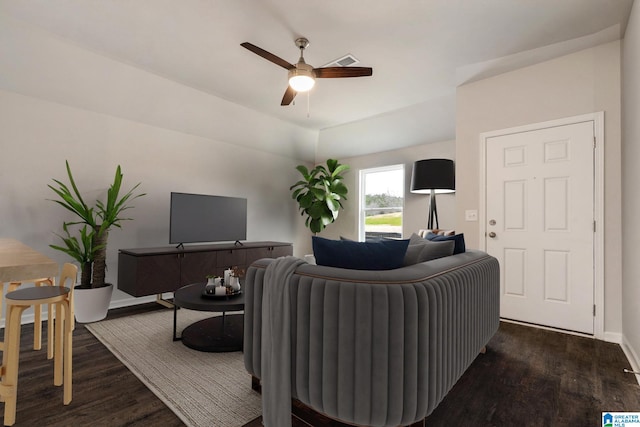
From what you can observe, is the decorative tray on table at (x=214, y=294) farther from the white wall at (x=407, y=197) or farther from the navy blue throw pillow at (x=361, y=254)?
the white wall at (x=407, y=197)

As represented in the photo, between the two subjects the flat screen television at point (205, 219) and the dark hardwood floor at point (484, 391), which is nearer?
the dark hardwood floor at point (484, 391)

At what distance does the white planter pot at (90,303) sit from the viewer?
9.94ft

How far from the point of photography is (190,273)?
3760 millimetres

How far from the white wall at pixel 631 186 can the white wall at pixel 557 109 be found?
10cm

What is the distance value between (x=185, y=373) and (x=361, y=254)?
1.51 meters

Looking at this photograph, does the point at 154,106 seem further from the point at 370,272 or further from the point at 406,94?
the point at 370,272

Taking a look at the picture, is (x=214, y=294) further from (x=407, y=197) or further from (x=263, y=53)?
(x=407, y=197)

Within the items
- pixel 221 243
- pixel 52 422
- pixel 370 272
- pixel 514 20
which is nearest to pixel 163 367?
pixel 52 422

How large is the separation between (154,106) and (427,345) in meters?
4.04

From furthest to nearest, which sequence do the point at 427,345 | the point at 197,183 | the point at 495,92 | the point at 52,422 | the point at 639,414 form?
the point at 197,183 → the point at 495,92 → the point at 639,414 → the point at 52,422 → the point at 427,345

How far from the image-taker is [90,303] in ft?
10.1

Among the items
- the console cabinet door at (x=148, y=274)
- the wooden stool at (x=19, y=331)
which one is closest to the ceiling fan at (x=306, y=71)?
the wooden stool at (x=19, y=331)

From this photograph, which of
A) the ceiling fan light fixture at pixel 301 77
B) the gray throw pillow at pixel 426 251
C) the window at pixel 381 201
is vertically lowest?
the gray throw pillow at pixel 426 251

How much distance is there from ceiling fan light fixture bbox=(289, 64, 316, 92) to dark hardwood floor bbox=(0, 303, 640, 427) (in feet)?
8.35
